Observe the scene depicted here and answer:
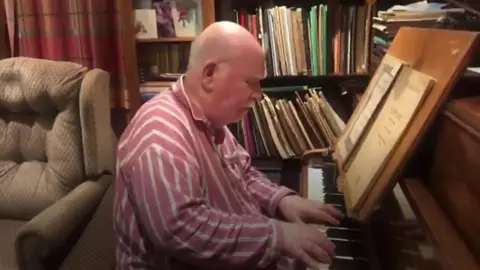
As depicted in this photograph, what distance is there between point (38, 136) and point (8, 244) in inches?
17.9

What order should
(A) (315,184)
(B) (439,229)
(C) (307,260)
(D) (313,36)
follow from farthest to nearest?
(D) (313,36), (A) (315,184), (C) (307,260), (B) (439,229)

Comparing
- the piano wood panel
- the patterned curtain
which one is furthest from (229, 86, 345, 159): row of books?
the piano wood panel

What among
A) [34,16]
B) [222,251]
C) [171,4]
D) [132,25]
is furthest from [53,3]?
[222,251]

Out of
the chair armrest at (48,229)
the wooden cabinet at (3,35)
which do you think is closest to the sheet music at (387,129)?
the chair armrest at (48,229)

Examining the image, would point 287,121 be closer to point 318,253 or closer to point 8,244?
point 8,244

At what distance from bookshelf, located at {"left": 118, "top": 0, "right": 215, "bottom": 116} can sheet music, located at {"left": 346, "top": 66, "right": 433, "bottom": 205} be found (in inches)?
59.0

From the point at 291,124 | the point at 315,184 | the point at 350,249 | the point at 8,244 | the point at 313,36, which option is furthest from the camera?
the point at 291,124

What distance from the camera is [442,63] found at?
91 cm

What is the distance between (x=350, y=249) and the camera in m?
1.18

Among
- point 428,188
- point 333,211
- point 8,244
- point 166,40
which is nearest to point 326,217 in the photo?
point 333,211

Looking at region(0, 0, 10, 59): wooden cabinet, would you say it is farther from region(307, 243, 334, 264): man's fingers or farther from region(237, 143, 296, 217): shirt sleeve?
region(307, 243, 334, 264): man's fingers

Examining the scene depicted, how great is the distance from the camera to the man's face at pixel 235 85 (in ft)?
3.93

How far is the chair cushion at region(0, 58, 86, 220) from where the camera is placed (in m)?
2.00

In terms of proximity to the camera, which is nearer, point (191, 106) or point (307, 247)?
point (307, 247)
